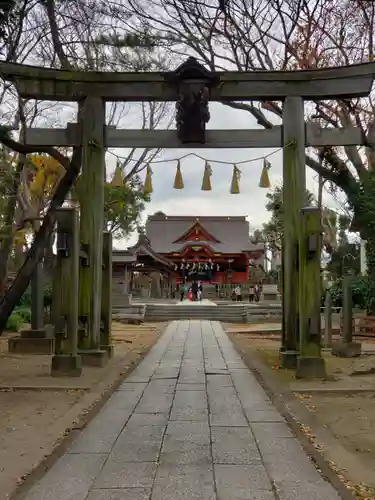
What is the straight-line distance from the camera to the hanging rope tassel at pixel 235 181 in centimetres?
1243

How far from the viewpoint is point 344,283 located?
43.4 feet

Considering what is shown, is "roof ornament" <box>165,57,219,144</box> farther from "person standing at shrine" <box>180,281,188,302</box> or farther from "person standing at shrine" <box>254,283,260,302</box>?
"person standing at shrine" <box>180,281,188,302</box>

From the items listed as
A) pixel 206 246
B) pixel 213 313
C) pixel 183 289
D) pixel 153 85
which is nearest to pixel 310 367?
pixel 153 85

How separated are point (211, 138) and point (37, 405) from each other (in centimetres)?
581

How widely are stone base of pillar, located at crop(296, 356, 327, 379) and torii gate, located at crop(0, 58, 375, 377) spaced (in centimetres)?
114

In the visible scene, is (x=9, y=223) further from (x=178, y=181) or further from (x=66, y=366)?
(x=66, y=366)

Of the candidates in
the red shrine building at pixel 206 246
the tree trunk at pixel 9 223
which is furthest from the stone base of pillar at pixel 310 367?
the red shrine building at pixel 206 246

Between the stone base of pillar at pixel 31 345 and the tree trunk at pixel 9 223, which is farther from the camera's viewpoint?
the tree trunk at pixel 9 223

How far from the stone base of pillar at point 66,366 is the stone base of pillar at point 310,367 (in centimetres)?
354

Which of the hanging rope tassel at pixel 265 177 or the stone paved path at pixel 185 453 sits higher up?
the hanging rope tassel at pixel 265 177

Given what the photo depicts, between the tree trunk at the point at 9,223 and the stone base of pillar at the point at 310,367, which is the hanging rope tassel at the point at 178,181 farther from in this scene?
the tree trunk at the point at 9,223

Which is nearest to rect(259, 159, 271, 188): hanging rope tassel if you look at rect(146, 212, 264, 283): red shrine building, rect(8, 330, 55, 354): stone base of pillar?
rect(8, 330, 55, 354): stone base of pillar

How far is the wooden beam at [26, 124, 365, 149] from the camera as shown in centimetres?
1070

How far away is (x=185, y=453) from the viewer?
485 cm
